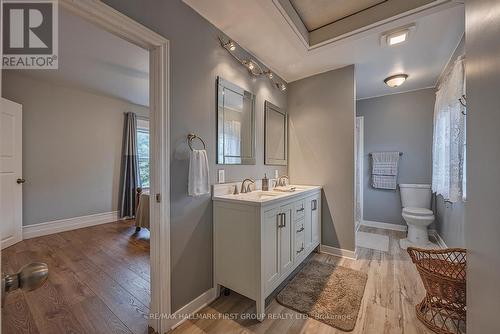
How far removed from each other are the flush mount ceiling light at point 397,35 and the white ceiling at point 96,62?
262cm

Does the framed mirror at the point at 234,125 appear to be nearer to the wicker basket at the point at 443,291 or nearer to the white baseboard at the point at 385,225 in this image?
the wicker basket at the point at 443,291

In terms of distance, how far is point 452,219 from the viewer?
2559 millimetres

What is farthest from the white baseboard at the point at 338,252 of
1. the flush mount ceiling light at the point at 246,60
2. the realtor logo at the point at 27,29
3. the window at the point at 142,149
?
Result: the window at the point at 142,149

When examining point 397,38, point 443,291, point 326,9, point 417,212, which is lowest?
point 443,291

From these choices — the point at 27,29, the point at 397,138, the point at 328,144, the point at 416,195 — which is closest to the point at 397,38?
the point at 328,144

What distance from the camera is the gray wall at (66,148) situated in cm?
330

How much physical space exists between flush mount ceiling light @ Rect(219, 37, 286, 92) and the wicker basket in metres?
2.26

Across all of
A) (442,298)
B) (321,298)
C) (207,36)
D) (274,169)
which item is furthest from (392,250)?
(207,36)

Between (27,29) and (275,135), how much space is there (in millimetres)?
2464

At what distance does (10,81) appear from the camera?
3.10 metres

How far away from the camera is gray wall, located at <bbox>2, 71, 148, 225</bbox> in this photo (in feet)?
10.8

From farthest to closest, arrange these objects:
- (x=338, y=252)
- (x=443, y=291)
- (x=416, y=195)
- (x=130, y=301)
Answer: (x=416, y=195)
(x=338, y=252)
(x=130, y=301)
(x=443, y=291)

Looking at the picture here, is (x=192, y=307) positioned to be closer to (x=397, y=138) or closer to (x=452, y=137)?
(x=452, y=137)

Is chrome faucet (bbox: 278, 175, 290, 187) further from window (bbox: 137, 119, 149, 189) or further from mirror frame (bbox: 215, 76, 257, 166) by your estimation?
window (bbox: 137, 119, 149, 189)
